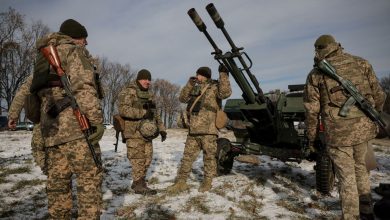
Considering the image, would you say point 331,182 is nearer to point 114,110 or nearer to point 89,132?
point 89,132

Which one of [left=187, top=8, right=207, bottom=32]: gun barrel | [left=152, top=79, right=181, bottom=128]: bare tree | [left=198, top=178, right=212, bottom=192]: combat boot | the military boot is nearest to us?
the military boot

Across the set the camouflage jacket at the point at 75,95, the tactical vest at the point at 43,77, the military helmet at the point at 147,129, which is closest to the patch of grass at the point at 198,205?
the military helmet at the point at 147,129

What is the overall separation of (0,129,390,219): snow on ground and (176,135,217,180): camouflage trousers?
0.34m

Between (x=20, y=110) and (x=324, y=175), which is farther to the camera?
(x=324, y=175)

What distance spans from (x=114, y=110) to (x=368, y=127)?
50984mm

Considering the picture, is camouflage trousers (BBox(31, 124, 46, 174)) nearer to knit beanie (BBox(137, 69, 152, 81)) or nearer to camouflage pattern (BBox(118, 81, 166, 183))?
camouflage pattern (BBox(118, 81, 166, 183))

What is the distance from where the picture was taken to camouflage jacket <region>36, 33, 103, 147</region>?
3.34m

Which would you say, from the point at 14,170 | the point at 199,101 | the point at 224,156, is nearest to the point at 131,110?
the point at 199,101

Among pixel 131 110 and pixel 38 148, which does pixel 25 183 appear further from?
pixel 131 110

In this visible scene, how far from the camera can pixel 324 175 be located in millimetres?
5785

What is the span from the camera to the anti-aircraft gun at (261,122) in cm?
585

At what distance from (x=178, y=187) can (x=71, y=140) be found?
10.1 ft

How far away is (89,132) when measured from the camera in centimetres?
338

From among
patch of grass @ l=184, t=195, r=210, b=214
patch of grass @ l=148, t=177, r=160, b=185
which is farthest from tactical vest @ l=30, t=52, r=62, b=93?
patch of grass @ l=148, t=177, r=160, b=185
